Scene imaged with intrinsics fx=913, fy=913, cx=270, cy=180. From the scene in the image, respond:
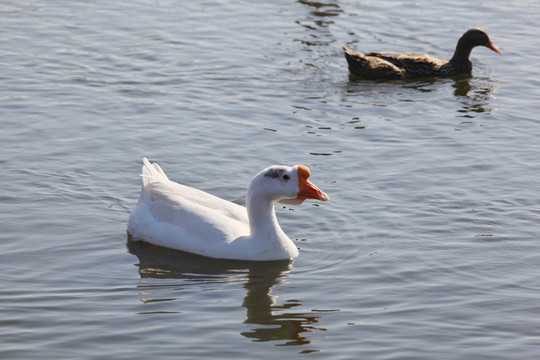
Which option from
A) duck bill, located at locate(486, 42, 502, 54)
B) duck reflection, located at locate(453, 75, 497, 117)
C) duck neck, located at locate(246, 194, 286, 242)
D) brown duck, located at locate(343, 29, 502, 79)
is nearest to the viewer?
duck neck, located at locate(246, 194, 286, 242)

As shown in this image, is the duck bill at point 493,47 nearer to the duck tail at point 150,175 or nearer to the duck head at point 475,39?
the duck head at point 475,39

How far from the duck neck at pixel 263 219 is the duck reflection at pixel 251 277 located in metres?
0.29

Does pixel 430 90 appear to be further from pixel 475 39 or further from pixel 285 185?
pixel 285 185

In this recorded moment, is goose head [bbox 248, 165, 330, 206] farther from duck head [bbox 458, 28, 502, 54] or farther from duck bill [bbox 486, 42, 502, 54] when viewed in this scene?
duck bill [bbox 486, 42, 502, 54]

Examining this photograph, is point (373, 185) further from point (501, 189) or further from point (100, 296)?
point (100, 296)

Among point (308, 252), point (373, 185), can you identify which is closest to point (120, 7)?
point (373, 185)

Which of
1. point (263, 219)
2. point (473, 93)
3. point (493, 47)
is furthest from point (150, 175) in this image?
point (493, 47)

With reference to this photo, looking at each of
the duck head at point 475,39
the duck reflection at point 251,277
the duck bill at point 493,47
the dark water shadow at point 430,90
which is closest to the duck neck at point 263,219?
the duck reflection at point 251,277

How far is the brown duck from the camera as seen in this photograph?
16.6m

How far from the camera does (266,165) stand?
1228 centimetres

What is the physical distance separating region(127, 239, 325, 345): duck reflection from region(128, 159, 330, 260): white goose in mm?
100

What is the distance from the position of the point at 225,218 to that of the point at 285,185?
35.2 inches

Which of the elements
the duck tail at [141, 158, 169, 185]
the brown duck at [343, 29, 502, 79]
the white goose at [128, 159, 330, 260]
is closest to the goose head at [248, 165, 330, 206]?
the white goose at [128, 159, 330, 260]

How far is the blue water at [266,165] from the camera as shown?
823 centimetres
